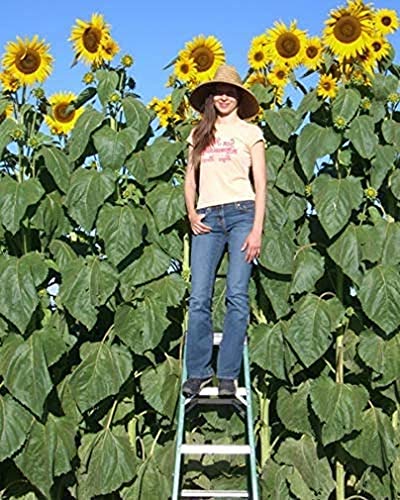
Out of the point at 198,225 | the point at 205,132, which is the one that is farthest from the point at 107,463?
the point at 205,132

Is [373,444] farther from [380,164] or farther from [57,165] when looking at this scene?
[57,165]

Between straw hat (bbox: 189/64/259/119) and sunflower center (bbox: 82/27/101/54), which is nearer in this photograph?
straw hat (bbox: 189/64/259/119)

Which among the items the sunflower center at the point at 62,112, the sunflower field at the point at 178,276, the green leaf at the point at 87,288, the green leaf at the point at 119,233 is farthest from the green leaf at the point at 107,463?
the sunflower center at the point at 62,112

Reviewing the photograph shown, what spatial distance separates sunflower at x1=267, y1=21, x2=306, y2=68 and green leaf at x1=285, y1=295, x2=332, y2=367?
1.27 m

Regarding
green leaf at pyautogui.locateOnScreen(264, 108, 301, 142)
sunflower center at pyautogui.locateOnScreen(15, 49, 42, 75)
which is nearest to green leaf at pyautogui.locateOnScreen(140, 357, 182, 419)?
green leaf at pyautogui.locateOnScreen(264, 108, 301, 142)

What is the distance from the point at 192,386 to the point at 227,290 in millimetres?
469

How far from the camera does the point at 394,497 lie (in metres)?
4.97

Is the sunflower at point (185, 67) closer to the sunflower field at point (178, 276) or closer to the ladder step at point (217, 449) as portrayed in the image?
the sunflower field at point (178, 276)

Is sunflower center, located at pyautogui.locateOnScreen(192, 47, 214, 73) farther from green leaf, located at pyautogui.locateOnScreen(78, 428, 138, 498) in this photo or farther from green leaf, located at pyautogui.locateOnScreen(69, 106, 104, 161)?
green leaf, located at pyautogui.locateOnScreen(78, 428, 138, 498)

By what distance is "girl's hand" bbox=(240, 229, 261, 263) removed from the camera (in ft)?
14.2

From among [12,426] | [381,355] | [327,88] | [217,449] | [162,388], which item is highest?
[327,88]

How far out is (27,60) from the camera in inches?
192

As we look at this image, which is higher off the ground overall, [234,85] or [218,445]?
[234,85]

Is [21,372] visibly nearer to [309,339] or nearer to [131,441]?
[131,441]
